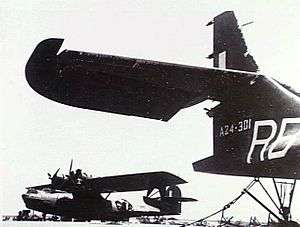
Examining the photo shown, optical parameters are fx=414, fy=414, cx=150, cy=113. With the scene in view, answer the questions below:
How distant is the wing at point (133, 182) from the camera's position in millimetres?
10094

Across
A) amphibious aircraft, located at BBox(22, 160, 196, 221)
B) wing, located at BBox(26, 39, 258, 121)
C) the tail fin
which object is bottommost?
amphibious aircraft, located at BBox(22, 160, 196, 221)

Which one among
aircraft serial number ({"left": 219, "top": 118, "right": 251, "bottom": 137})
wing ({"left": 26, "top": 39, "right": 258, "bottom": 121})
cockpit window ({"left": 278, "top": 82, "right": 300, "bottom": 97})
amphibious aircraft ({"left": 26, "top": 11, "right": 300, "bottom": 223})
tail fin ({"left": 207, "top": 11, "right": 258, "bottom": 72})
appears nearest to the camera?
wing ({"left": 26, "top": 39, "right": 258, "bottom": 121})

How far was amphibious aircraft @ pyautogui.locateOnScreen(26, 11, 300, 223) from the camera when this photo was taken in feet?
12.9

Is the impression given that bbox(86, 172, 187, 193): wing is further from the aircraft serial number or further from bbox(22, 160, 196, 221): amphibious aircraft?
the aircraft serial number

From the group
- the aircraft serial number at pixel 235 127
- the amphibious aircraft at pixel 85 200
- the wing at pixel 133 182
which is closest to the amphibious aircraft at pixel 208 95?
the aircraft serial number at pixel 235 127

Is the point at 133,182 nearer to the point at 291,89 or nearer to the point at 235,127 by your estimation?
the point at 235,127

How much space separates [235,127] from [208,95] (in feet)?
2.17

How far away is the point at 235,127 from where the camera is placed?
5.13 meters

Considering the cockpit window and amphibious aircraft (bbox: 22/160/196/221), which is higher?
the cockpit window

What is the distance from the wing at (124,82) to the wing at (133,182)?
487 cm

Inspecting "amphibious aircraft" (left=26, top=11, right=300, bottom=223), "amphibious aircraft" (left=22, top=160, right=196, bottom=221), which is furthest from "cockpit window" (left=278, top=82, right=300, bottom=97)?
"amphibious aircraft" (left=22, top=160, right=196, bottom=221)

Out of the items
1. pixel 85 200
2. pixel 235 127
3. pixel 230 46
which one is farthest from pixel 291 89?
pixel 85 200

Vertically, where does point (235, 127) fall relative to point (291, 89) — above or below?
below

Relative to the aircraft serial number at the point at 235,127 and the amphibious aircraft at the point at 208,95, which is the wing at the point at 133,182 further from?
the amphibious aircraft at the point at 208,95
